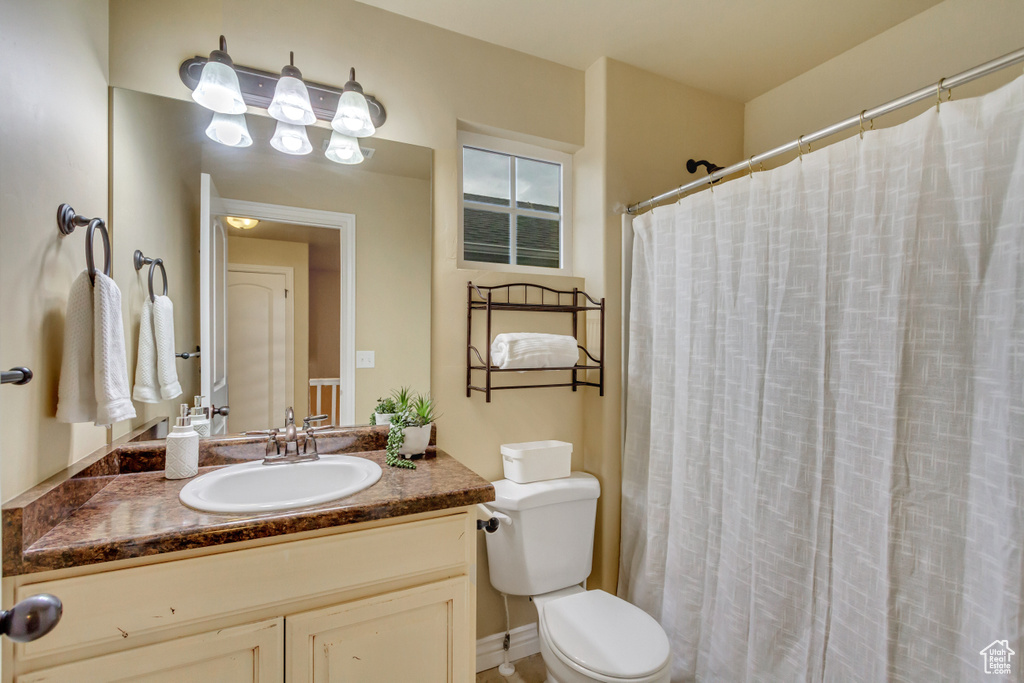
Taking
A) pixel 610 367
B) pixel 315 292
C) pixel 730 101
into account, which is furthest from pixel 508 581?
pixel 730 101

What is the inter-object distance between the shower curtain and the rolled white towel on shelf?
359 millimetres

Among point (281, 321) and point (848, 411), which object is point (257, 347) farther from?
point (848, 411)

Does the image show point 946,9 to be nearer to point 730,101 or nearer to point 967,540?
point 730,101

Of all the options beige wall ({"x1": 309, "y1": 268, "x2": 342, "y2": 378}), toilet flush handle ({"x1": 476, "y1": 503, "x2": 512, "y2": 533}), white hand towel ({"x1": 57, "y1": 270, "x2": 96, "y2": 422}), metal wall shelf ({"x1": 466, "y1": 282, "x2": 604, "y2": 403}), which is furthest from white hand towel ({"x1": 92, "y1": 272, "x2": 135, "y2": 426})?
metal wall shelf ({"x1": 466, "y1": 282, "x2": 604, "y2": 403})

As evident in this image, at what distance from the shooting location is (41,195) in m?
1.01

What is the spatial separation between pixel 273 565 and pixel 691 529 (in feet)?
4.38

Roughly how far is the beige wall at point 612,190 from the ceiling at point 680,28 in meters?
0.12

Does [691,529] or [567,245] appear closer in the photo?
[691,529]

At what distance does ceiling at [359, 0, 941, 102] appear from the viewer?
1.64m

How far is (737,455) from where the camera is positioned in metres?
1.52

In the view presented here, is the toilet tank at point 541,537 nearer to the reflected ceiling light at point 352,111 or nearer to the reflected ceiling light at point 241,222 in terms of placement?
the reflected ceiling light at point 241,222

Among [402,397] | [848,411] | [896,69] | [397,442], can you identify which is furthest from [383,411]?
[896,69]

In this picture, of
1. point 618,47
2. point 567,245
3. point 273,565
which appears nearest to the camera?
point 273,565

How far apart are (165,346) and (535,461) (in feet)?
4.17
